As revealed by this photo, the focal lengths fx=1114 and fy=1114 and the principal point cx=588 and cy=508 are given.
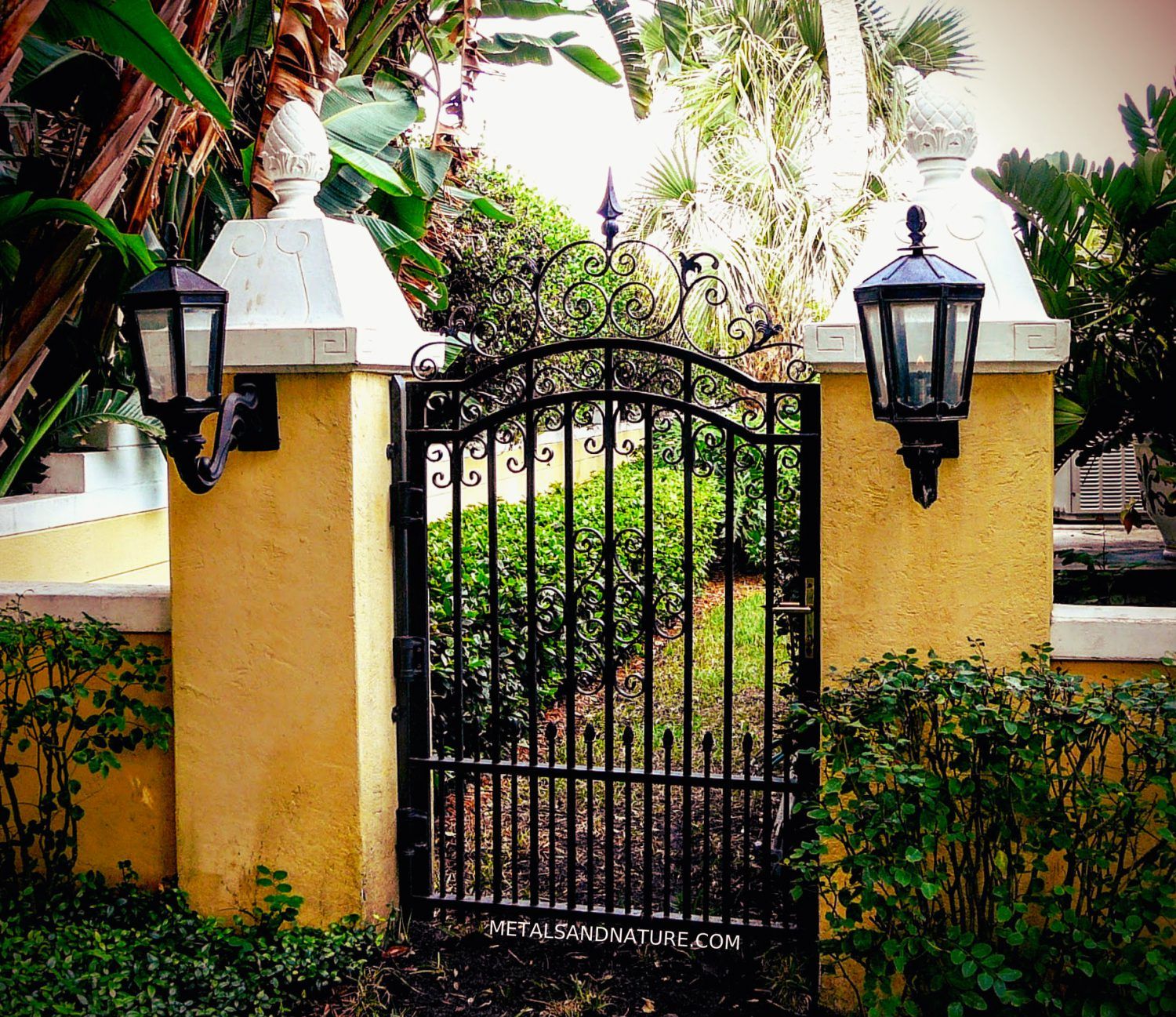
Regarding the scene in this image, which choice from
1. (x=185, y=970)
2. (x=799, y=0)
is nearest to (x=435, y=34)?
(x=185, y=970)

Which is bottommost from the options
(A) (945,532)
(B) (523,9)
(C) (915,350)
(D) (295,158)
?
(A) (945,532)

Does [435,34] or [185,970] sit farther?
[435,34]

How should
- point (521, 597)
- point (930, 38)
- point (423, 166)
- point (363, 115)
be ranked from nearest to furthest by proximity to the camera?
1. point (363, 115)
2. point (521, 597)
3. point (423, 166)
4. point (930, 38)

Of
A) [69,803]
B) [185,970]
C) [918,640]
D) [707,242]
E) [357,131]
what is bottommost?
[185,970]

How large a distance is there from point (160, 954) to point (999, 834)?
2818 mm

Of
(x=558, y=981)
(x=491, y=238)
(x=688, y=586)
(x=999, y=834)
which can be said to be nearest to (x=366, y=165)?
(x=688, y=586)

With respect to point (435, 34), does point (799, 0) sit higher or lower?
higher

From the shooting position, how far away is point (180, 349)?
3.43 meters

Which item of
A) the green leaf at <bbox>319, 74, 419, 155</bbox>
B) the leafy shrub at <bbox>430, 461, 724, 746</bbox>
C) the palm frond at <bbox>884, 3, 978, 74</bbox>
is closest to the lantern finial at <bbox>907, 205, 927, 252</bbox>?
the leafy shrub at <bbox>430, 461, 724, 746</bbox>

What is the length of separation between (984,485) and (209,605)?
9.00 feet

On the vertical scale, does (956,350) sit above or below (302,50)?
below

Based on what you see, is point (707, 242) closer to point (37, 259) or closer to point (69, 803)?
point (37, 259)

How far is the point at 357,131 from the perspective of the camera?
611cm

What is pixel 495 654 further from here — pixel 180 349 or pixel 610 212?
pixel 610 212
